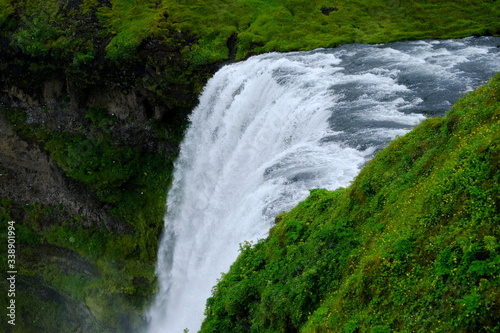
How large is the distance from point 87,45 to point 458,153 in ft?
98.5

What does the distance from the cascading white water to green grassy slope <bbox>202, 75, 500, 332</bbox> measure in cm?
310

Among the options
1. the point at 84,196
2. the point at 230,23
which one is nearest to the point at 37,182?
the point at 84,196

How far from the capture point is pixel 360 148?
15.9m

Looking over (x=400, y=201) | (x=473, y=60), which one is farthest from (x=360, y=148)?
(x=473, y=60)

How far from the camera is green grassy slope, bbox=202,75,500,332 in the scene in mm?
6332

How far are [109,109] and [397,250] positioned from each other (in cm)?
3041

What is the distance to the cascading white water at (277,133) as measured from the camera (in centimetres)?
1619

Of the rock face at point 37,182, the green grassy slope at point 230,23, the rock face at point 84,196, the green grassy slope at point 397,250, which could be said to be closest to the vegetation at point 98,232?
the rock face at point 84,196

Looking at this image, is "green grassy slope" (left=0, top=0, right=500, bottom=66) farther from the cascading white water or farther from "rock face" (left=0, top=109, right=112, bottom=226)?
"rock face" (left=0, top=109, right=112, bottom=226)

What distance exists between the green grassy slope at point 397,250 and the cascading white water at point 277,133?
3097mm

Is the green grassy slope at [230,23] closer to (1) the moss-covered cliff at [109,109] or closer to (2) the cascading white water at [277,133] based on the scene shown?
(1) the moss-covered cliff at [109,109]

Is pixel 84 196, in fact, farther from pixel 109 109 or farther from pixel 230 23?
pixel 230 23

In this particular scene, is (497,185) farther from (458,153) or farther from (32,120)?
(32,120)

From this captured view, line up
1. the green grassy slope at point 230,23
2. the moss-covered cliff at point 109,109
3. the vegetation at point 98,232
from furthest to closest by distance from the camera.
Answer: the vegetation at point 98,232, the moss-covered cliff at point 109,109, the green grassy slope at point 230,23
